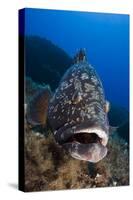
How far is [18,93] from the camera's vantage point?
9.95 m

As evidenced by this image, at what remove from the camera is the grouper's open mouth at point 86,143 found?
32.6 feet

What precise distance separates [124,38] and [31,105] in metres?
1.89

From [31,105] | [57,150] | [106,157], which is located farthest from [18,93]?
[106,157]

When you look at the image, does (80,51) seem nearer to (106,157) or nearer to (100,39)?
(100,39)

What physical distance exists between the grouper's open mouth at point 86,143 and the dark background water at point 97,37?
0.66 m

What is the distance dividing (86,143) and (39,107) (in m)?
0.85

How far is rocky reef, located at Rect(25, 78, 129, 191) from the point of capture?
976 centimetres

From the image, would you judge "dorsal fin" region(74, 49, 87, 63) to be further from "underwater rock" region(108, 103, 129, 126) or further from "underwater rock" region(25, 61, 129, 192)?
"underwater rock" region(108, 103, 129, 126)

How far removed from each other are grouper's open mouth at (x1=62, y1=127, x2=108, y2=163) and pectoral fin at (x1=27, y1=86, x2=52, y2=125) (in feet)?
1.60

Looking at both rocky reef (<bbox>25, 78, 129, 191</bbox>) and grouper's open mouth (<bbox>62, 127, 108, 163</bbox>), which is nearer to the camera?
rocky reef (<bbox>25, 78, 129, 191</bbox>)

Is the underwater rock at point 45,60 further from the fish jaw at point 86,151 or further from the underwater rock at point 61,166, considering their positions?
the fish jaw at point 86,151

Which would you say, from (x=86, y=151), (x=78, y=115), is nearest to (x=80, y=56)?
(x=78, y=115)

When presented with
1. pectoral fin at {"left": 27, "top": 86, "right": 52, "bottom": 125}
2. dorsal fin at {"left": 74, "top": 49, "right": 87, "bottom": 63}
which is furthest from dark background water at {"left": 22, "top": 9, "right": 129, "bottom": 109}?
pectoral fin at {"left": 27, "top": 86, "right": 52, "bottom": 125}

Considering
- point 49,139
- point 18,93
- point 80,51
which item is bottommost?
point 49,139
